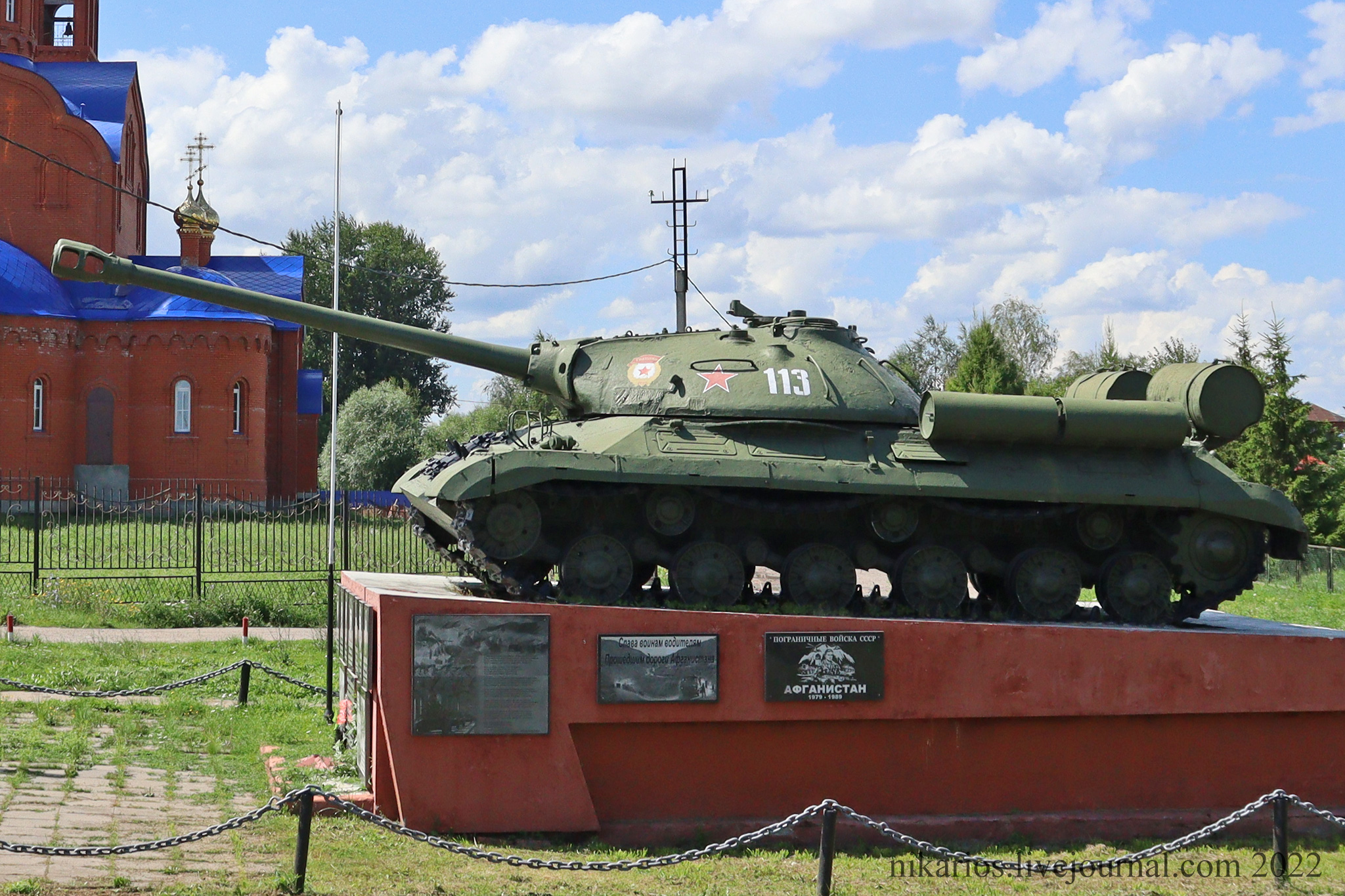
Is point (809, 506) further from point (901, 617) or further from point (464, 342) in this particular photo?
point (464, 342)

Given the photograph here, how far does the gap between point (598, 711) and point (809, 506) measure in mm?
2526

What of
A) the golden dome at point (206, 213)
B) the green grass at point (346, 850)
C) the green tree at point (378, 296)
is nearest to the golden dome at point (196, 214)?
the golden dome at point (206, 213)

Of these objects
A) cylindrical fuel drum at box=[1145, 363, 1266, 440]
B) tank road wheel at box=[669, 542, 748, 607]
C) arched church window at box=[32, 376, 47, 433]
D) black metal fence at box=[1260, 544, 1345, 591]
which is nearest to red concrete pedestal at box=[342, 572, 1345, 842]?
tank road wheel at box=[669, 542, 748, 607]

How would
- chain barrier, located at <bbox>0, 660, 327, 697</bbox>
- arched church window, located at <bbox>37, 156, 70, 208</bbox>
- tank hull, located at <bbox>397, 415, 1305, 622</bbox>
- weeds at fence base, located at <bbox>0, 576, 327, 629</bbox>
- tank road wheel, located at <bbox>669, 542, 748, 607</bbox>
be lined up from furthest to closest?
arched church window, located at <bbox>37, 156, 70, 208</bbox>, weeds at fence base, located at <bbox>0, 576, 327, 629</bbox>, chain barrier, located at <bbox>0, 660, 327, 697</bbox>, tank road wheel, located at <bbox>669, 542, 748, 607</bbox>, tank hull, located at <bbox>397, 415, 1305, 622</bbox>

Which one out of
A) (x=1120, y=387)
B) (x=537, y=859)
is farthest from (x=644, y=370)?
(x=537, y=859)

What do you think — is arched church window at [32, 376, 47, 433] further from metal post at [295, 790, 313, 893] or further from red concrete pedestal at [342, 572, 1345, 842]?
metal post at [295, 790, 313, 893]

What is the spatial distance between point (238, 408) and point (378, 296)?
32.1m

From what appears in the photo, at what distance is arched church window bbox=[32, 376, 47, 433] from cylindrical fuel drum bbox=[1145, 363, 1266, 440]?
34694mm

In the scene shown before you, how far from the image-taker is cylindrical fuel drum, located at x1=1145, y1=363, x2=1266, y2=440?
38.7 feet

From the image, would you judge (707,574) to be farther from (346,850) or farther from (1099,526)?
(346,850)

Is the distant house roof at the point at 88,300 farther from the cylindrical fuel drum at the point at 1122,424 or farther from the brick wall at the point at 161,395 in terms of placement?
the cylindrical fuel drum at the point at 1122,424

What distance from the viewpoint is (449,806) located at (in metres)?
10.0

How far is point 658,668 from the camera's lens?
1029 centimetres

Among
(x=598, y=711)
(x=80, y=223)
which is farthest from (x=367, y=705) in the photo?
(x=80, y=223)
